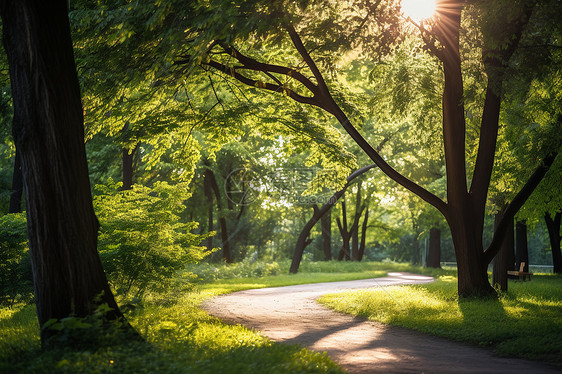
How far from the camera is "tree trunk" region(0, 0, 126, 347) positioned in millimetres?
6625

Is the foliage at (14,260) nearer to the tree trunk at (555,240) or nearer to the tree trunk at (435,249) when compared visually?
the tree trunk at (555,240)

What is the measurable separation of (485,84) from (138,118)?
Answer: 10167 mm

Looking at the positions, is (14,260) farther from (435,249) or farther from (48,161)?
(435,249)

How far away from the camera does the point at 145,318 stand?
9.07 metres

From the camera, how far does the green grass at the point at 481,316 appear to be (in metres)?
7.96

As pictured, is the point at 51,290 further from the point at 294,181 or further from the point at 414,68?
the point at 294,181

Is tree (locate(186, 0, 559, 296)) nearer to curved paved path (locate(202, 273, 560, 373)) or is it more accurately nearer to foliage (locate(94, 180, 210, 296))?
foliage (locate(94, 180, 210, 296))

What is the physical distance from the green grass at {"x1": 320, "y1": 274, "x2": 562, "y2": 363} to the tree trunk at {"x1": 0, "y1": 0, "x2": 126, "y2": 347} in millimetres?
6208

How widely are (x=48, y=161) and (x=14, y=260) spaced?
22.8 ft

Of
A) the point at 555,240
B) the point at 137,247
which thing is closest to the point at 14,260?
the point at 137,247

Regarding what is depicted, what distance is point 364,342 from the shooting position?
27.8 feet

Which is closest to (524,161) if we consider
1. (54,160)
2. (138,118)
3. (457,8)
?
(457,8)

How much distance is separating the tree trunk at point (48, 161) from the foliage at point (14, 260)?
5944 mm

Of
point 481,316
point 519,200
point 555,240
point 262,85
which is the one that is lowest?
point 481,316
